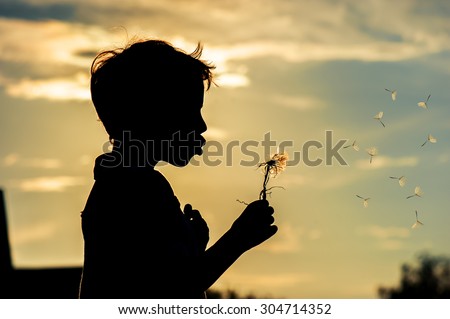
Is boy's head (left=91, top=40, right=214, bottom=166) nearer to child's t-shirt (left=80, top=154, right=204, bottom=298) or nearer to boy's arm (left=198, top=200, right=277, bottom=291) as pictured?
child's t-shirt (left=80, top=154, right=204, bottom=298)

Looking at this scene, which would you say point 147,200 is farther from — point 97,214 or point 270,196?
point 270,196

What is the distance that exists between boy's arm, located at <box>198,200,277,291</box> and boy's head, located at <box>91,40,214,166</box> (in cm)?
62

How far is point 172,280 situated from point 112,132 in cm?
104

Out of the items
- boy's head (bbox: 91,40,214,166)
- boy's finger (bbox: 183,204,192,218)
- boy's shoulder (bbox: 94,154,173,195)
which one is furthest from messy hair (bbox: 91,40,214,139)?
boy's finger (bbox: 183,204,192,218)

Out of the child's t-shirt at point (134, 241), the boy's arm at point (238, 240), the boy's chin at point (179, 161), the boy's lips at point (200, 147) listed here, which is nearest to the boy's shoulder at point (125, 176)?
the child's t-shirt at point (134, 241)

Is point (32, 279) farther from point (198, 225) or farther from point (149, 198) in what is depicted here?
point (149, 198)

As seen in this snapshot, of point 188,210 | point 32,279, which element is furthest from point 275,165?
point 32,279

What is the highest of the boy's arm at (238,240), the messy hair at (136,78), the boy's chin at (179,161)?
the messy hair at (136,78)

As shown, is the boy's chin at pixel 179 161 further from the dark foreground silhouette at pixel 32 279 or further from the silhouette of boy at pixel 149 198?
the dark foreground silhouette at pixel 32 279

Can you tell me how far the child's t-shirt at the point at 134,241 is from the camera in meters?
4.82

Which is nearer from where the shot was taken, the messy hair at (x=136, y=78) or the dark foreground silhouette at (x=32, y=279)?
the messy hair at (x=136, y=78)

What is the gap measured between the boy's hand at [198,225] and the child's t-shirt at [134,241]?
0.70 feet

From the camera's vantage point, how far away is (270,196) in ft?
19.5

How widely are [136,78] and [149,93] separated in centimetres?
14
